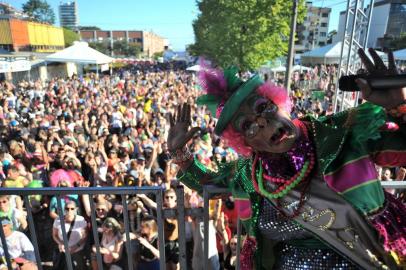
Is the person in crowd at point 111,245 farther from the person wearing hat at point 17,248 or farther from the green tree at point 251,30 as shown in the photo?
the green tree at point 251,30

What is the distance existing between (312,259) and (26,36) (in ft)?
148

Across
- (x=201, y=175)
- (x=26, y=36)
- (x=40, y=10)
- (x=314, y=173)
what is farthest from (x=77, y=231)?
(x=40, y=10)

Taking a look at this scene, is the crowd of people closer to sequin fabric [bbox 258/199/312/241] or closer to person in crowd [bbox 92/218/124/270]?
person in crowd [bbox 92/218/124/270]

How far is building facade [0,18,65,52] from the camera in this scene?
36.3 m

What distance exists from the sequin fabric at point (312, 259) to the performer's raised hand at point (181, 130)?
688 mm

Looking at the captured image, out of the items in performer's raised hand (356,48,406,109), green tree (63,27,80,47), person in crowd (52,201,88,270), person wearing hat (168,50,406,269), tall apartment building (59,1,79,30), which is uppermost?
tall apartment building (59,1,79,30)

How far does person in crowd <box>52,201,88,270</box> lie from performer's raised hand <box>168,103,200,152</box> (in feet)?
7.62

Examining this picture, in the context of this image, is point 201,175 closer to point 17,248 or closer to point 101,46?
point 17,248

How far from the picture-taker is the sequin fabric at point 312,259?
4.51 feet

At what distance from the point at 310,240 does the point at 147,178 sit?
4072 mm

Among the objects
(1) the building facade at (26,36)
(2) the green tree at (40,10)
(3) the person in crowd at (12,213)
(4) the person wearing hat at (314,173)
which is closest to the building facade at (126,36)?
(2) the green tree at (40,10)

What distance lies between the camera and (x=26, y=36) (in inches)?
1563

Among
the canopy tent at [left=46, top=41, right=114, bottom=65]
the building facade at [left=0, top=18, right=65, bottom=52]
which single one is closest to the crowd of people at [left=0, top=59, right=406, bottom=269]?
the canopy tent at [left=46, top=41, right=114, bottom=65]

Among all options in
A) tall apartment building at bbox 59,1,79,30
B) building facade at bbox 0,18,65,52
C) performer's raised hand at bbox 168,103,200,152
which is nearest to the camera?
performer's raised hand at bbox 168,103,200,152
